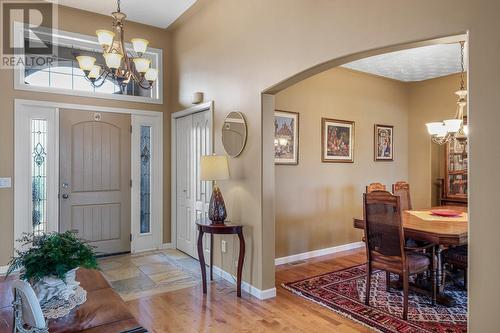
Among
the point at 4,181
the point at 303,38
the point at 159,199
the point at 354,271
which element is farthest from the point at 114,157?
the point at 354,271

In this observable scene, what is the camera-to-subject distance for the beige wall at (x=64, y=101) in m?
4.23

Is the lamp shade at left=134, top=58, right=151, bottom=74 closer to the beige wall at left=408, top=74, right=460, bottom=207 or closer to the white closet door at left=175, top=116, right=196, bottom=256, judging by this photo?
the white closet door at left=175, top=116, right=196, bottom=256

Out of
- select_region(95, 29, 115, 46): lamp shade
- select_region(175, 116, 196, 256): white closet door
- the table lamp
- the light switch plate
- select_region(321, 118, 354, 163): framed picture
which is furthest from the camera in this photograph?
select_region(321, 118, 354, 163): framed picture

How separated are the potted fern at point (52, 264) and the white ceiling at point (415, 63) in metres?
4.09

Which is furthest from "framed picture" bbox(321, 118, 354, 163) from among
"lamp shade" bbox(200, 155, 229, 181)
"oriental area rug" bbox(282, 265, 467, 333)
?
"lamp shade" bbox(200, 155, 229, 181)

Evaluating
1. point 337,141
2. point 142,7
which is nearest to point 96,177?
point 142,7

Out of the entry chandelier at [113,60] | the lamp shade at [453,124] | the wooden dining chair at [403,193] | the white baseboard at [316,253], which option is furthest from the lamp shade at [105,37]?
the wooden dining chair at [403,193]

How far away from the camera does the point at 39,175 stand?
450cm

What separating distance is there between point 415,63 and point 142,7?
4.03m

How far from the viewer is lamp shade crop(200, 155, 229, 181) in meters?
3.66

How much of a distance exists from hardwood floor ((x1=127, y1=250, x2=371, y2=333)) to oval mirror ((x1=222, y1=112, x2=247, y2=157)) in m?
1.54

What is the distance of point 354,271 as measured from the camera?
4312 millimetres

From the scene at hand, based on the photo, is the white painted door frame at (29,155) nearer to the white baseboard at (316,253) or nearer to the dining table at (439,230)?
the white baseboard at (316,253)

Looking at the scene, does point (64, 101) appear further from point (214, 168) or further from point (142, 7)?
point (214, 168)
